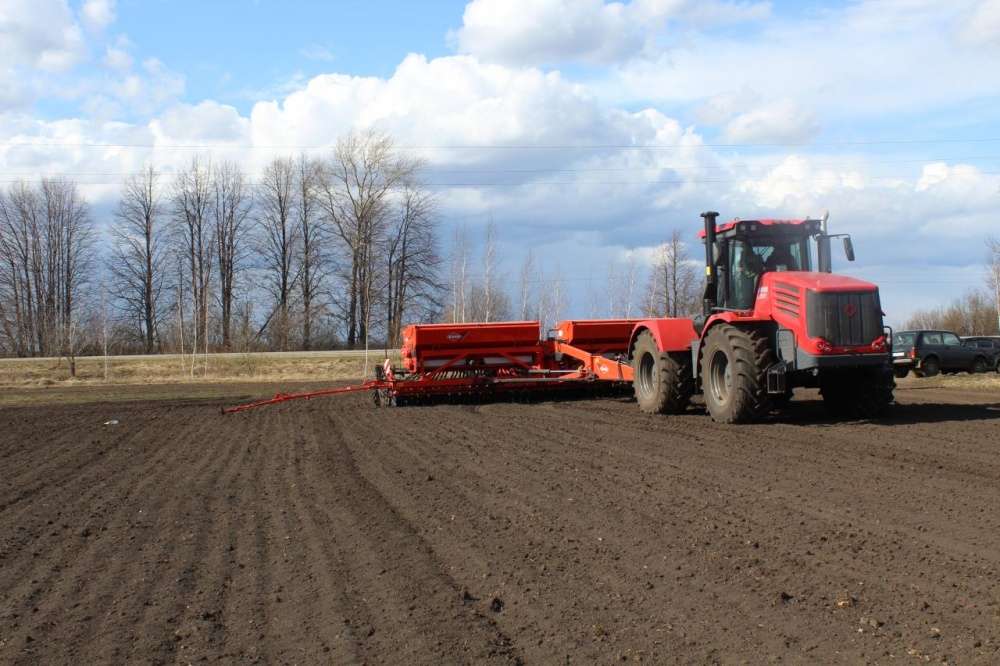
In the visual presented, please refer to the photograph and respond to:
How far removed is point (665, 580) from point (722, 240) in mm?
9179

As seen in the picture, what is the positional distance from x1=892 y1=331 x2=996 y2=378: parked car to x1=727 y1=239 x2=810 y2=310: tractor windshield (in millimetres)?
14735

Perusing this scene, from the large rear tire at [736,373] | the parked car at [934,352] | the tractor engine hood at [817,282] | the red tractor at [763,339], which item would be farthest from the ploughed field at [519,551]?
the parked car at [934,352]

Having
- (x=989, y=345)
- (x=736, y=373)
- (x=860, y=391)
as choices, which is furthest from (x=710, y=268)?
(x=989, y=345)

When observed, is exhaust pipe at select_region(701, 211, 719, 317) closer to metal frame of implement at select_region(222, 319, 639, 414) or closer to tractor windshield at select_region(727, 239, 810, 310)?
tractor windshield at select_region(727, 239, 810, 310)

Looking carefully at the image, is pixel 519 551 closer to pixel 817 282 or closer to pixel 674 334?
pixel 817 282

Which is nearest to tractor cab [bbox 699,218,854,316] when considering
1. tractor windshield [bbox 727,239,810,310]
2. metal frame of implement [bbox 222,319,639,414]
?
tractor windshield [bbox 727,239,810,310]

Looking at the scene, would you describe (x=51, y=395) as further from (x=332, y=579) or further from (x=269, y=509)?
(x=332, y=579)

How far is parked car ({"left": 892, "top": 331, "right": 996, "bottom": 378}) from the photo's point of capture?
A: 87.9ft

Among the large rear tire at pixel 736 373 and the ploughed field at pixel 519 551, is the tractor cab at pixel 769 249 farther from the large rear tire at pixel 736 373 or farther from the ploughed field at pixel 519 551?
the ploughed field at pixel 519 551

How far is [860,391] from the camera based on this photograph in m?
13.4

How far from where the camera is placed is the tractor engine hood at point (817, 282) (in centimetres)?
1207

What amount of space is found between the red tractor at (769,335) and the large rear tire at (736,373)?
1cm

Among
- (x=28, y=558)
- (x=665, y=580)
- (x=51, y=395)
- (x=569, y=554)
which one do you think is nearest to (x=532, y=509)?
(x=569, y=554)

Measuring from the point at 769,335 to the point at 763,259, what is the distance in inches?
51.0
